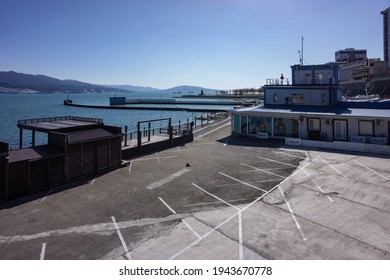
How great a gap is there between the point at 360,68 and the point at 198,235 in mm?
170372

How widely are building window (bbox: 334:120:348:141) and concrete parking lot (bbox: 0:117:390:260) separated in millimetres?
7479

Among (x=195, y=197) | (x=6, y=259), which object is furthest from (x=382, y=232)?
(x=6, y=259)

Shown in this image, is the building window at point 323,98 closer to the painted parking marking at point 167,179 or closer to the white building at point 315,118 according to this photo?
the white building at point 315,118

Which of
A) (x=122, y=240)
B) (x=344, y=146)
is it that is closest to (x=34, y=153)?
(x=122, y=240)

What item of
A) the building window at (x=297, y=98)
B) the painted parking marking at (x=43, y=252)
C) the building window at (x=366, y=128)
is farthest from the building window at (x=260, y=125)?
the painted parking marking at (x=43, y=252)

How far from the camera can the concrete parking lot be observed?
9930 mm

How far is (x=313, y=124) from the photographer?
1219 inches

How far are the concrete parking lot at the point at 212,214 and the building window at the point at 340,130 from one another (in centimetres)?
748

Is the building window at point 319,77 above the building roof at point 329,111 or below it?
above

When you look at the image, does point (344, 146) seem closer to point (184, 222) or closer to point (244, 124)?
point (244, 124)

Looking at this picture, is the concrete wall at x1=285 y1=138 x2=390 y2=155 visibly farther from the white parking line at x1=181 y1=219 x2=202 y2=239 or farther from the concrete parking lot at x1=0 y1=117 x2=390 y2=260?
the white parking line at x1=181 y1=219 x2=202 y2=239

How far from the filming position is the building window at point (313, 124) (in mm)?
30642

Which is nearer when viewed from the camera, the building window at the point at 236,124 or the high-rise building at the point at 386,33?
the building window at the point at 236,124
